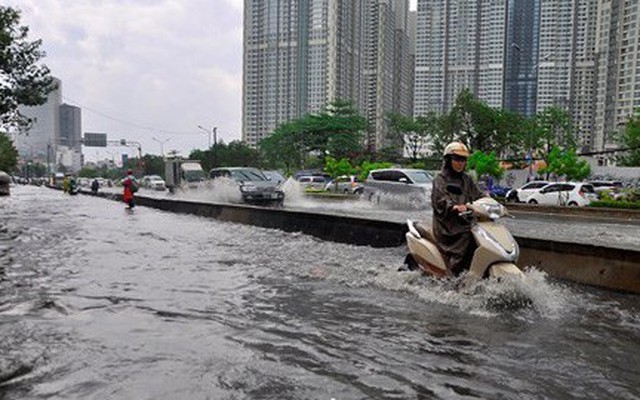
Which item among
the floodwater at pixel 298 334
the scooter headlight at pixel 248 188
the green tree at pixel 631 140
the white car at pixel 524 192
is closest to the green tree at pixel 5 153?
the scooter headlight at pixel 248 188

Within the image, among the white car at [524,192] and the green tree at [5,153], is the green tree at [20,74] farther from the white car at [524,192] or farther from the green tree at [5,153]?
the green tree at [5,153]

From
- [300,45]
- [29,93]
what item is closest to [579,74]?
[300,45]

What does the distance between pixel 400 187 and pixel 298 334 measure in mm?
18041

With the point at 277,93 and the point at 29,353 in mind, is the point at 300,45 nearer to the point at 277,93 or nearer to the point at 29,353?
the point at 277,93

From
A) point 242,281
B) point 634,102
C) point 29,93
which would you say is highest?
point 634,102

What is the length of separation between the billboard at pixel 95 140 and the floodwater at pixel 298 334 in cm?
6852

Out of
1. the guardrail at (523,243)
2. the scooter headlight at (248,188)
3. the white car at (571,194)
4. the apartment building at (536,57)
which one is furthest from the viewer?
the apartment building at (536,57)

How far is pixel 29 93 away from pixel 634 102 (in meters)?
66.6

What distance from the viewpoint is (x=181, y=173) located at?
38688mm

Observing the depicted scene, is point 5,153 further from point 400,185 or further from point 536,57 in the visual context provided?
point 400,185

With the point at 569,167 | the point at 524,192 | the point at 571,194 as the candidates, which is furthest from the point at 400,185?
the point at 569,167

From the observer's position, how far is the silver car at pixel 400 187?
21844mm

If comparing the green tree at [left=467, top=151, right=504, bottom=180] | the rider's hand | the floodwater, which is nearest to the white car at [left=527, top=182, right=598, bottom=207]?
the green tree at [left=467, top=151, right=504, bottom=180]

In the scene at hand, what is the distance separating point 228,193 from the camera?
24719 millimetres
